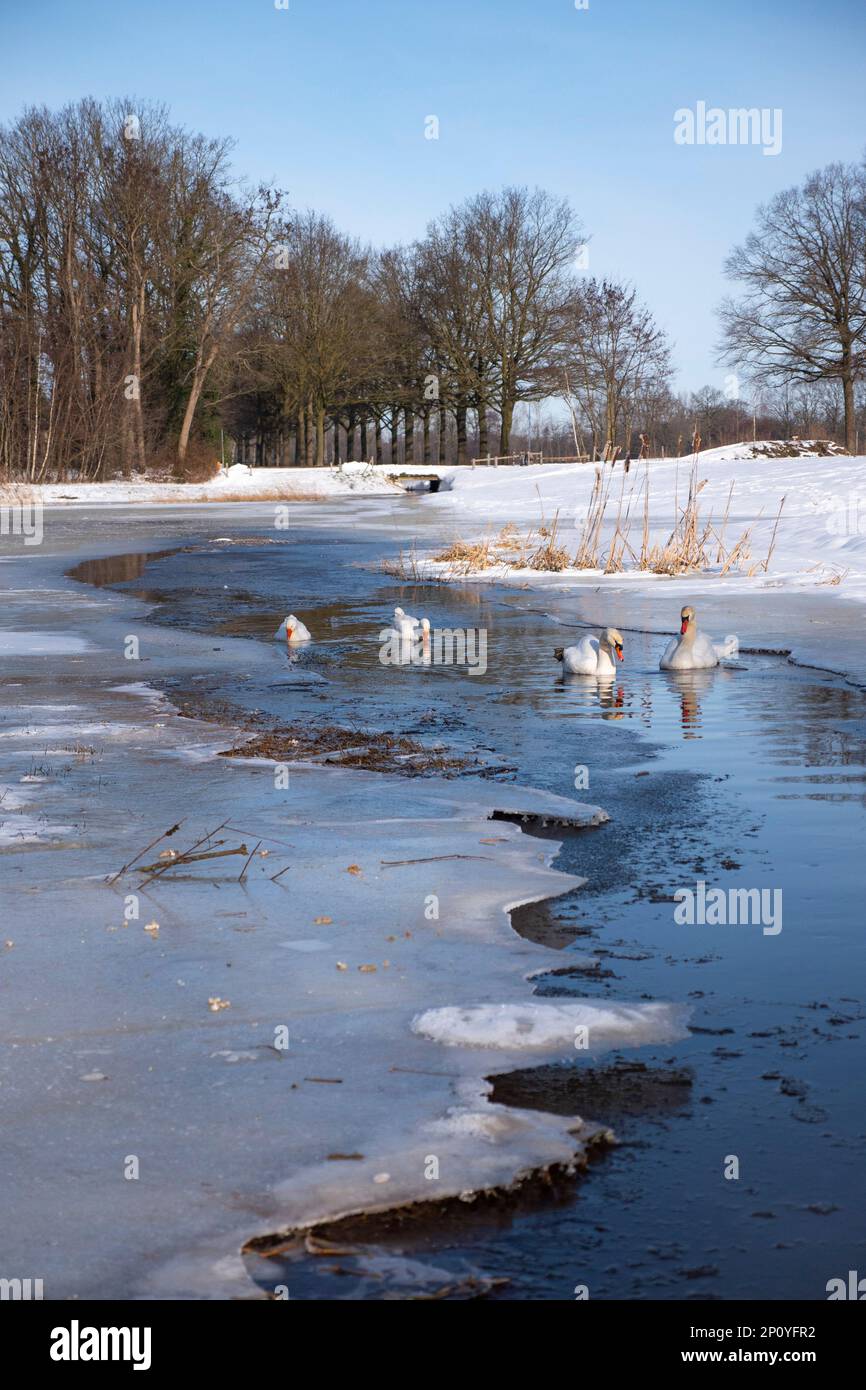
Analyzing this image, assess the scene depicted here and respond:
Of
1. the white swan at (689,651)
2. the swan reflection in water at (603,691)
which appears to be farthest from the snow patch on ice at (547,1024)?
the white swan at (689,651)

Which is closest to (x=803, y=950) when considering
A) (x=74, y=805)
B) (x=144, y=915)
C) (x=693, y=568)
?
(x=144, y=915)

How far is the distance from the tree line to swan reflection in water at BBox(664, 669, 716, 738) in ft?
100

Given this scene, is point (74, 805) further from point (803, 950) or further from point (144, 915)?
point (803, 950)

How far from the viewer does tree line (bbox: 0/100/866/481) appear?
158 ft

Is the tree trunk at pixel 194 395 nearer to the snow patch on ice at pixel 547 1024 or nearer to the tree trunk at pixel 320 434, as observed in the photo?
the tree trunk at pixel 320 434

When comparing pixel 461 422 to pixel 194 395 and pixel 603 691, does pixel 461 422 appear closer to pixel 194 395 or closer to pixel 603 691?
pixel 194 395

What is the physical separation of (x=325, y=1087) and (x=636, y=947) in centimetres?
141

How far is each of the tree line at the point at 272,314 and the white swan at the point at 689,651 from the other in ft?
99.6

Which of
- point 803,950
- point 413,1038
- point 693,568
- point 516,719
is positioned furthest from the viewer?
point 693,568

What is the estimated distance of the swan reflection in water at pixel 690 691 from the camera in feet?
27.3

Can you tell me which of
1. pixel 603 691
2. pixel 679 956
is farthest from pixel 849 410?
pixel 679 956

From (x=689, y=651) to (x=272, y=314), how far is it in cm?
5178
